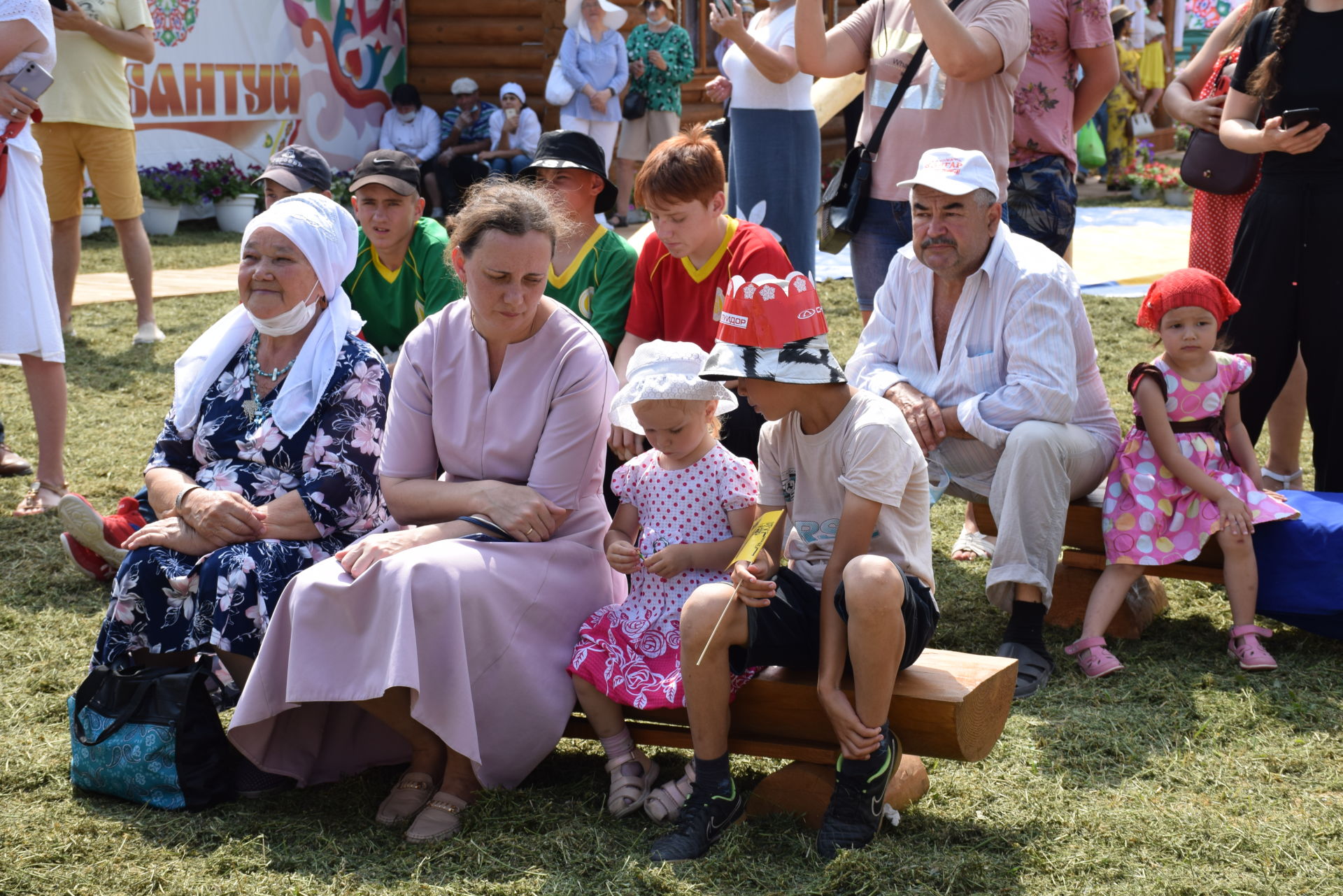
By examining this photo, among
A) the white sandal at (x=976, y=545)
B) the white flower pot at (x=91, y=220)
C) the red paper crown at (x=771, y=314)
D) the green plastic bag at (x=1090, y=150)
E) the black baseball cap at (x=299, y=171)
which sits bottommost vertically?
the white sandal at (x=976, y=545)

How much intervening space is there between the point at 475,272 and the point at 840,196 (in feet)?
6.16

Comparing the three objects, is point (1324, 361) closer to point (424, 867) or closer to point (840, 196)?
point (840, 196)

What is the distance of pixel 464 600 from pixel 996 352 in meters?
1.67

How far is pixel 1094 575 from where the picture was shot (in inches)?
149

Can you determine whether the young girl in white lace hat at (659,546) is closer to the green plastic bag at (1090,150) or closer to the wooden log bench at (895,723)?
the wooden log bench at (895,723)

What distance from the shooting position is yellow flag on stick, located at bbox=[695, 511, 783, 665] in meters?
2.51

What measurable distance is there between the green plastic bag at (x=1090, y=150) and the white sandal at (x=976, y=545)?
21.5 ft

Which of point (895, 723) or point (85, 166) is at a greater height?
point (85, 166)

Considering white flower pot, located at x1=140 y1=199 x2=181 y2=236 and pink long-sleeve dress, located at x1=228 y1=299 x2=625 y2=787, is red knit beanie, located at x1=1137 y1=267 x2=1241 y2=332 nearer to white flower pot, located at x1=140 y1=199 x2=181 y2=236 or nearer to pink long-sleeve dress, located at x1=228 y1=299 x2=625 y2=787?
pink long-sleeve dress, located at x1=228 y1=299 x2=625 y2=787

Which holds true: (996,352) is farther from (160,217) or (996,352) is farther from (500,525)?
(160,217)

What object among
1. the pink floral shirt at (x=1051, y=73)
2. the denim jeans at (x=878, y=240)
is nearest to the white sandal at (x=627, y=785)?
the denim jeans at (x=878, y=240)

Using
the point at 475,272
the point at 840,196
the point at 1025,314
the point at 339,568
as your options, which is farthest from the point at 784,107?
the point at 339,568

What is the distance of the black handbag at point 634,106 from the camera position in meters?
11.6

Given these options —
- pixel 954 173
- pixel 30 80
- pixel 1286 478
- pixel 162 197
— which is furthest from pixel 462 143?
pixel 954 173
